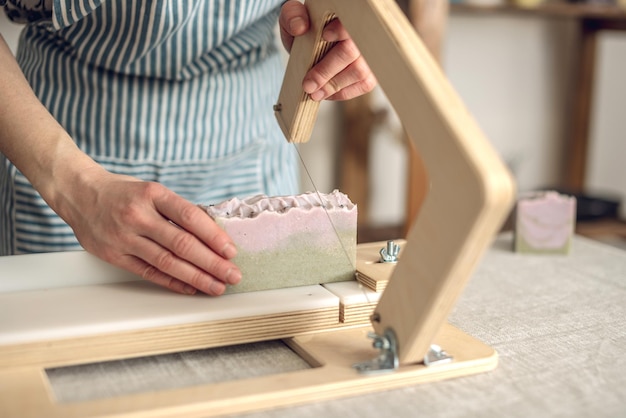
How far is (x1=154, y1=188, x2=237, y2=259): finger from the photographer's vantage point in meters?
0.65

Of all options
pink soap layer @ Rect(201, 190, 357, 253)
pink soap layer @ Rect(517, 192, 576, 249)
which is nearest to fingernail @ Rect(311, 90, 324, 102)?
pink soap layer @ Rect(201, 190, 357, 253)

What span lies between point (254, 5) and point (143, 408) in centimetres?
61

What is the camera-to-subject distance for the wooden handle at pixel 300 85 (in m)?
0.72

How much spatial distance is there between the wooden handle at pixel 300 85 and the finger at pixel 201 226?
0.52ft

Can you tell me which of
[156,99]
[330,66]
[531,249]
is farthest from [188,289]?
[531,249]

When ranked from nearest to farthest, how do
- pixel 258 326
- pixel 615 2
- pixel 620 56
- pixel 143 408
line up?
pixel 143 408, pixel 258 326, pixel 615 2, pixel 620 56

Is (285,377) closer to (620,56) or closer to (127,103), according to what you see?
(127,103)

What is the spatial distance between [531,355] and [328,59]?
Answer: 33cm

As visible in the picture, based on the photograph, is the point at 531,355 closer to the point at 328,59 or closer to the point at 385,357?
the point at 385,357

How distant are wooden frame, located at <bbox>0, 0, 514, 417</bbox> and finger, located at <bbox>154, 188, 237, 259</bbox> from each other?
0.08 m

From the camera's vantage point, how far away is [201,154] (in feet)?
3.43

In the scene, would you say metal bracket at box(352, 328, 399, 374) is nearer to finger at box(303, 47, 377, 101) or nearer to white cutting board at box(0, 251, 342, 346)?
white cutting board at box(0, 251, 342, 346)

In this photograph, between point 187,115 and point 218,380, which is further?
point 187,115

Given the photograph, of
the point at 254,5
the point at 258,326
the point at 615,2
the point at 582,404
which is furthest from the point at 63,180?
the point at 615,2
